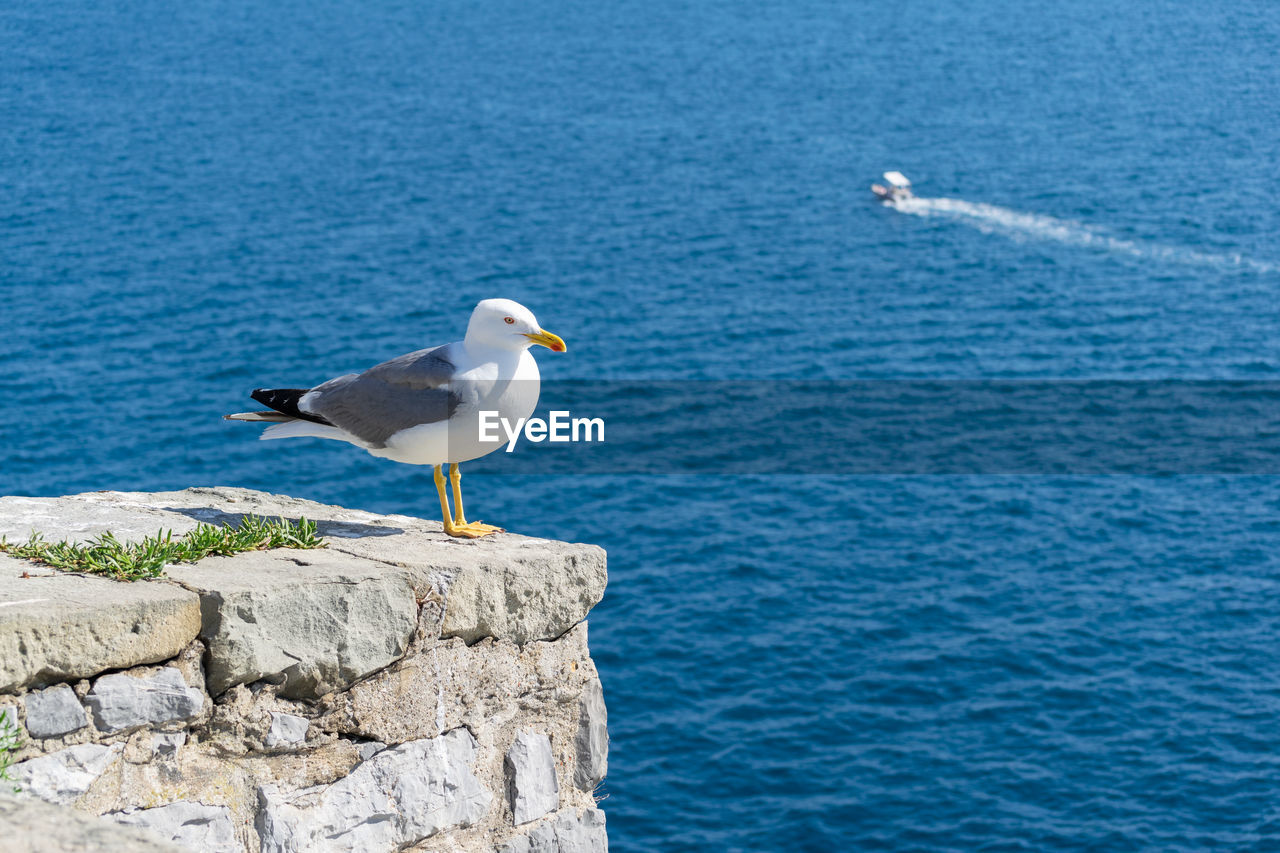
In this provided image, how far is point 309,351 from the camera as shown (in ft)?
208

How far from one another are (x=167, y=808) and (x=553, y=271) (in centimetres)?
6791

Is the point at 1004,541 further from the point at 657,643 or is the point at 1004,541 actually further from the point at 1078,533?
the point at 657,643

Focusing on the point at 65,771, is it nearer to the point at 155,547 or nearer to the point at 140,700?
the point at 140,700

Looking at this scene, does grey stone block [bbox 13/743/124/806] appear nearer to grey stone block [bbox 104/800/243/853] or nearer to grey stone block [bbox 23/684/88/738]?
grey stone block [bbox 23/684/88/738]

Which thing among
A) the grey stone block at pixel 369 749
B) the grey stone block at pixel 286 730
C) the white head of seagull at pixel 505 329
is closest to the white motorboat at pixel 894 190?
the white head of seagull at pixel 505 329

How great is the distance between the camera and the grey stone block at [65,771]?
749cm

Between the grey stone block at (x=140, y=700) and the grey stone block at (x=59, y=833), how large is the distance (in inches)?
48.9

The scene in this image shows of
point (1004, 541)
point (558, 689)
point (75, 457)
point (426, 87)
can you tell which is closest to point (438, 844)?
point (558, 689)

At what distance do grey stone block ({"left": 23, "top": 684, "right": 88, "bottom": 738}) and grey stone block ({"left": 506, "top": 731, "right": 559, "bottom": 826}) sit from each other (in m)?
2.99

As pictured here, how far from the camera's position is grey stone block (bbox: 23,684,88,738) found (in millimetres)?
7539

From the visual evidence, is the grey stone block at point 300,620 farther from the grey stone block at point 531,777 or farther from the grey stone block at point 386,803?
the grey stone block at point 531,777

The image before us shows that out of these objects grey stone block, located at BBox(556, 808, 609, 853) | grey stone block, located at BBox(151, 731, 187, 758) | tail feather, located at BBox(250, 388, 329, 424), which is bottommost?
grey stone block, located at BBox(556, 808, 609, 853)

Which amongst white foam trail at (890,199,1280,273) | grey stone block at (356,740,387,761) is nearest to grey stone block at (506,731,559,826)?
grey stone block at (356,740,387,761)

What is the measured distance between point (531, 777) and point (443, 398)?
3351 millimetres
